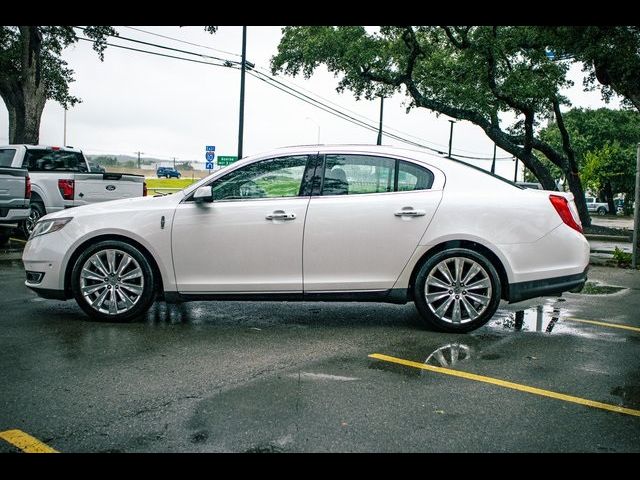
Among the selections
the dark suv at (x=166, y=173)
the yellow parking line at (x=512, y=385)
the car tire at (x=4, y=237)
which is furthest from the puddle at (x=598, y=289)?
the dark suv at (x=166, y=173)

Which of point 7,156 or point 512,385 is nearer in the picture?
point 512,385

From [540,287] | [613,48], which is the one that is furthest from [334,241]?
[613,48]

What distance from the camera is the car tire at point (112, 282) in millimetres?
6086

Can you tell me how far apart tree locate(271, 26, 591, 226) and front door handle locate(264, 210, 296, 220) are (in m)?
20.7

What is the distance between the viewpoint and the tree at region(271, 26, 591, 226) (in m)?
25.1

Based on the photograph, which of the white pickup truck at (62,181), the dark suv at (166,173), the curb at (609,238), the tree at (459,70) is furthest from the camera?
the dark suv at (166,173)

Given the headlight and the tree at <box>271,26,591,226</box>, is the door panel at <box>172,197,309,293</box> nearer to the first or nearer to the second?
the headlight

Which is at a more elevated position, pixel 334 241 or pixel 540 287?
pixel 334 241

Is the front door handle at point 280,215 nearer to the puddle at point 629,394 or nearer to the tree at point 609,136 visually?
the puddle at point 629,394

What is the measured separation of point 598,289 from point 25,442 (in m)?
8.15

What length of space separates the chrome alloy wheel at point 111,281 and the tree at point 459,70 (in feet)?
69.9

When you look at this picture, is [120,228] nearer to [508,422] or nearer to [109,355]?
[109,355]

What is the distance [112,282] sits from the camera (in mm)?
6156

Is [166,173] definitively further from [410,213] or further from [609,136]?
[410,213]
